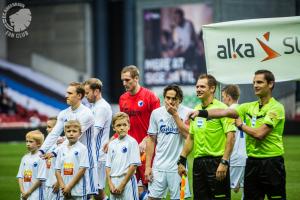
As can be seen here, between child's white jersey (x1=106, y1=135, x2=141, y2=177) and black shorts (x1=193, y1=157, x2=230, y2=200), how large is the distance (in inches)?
34.0

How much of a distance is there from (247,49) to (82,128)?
245 centimetres

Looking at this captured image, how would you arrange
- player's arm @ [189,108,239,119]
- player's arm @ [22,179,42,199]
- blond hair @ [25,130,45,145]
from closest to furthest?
1. player's arm @ [189,108,239,119]
2. player's arm @ [22,179,42,199]
3. blond hair @ [25,130,45,145]

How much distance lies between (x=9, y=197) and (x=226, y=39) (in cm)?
634

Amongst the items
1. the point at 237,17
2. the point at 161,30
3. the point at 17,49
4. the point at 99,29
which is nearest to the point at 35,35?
the point at 17,49

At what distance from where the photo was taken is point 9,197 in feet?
45.0

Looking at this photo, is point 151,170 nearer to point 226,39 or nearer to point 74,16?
point 226,39

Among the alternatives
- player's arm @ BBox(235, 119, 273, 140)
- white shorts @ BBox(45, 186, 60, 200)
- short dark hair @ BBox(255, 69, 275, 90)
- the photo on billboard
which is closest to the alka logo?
short dark hair @ BBox(255, 69, 275, 90)

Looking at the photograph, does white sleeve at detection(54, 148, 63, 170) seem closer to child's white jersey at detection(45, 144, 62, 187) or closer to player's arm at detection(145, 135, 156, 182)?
child's white jersey at detection(45, 144, 62, 187)

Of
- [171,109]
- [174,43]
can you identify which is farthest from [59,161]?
[174,43]

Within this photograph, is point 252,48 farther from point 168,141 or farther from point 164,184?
point 164,184

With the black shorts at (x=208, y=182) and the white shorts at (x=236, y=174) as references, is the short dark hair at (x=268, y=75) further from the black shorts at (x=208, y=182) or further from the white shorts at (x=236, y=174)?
the white shorts at (x=236, y=174)

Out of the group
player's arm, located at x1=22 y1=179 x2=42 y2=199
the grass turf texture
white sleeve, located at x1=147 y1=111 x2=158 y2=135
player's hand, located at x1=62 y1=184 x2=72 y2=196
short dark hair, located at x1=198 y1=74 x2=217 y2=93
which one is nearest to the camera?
short dark hair, located at x1=198 y1=74 x2=217 y2=93

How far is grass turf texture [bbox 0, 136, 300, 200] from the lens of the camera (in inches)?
553

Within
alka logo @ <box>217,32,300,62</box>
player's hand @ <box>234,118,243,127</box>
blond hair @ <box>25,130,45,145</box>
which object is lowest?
blond hair @ <box>25,130,45,145</box>
